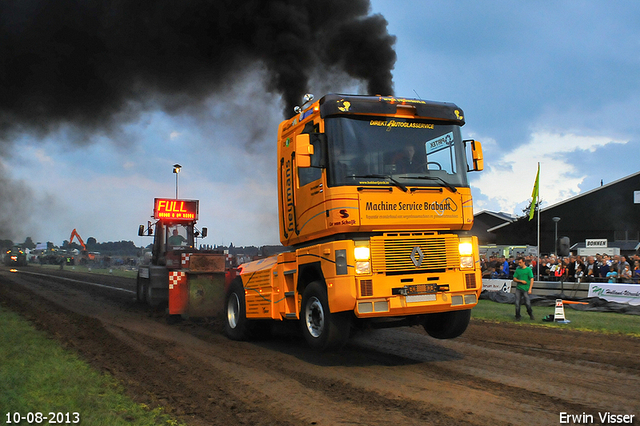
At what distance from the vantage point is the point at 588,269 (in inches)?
707

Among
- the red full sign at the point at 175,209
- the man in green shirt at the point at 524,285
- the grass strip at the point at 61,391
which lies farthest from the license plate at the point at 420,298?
the red full sign at the point at 175,209

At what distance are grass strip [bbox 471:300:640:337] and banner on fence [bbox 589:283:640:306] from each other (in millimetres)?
765

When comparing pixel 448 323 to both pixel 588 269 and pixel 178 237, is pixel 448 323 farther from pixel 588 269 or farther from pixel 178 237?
pixel 588 269

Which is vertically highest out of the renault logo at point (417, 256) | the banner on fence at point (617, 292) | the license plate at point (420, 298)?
the renault logo at point (417, 256)

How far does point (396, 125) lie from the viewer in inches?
299

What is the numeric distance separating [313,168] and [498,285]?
13.7m

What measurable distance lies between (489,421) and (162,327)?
329 inches

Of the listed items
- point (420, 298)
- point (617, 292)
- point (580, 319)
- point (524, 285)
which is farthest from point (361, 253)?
point (617, 292)

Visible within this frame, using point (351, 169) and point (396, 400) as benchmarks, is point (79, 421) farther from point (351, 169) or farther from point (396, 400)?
point (351, 169)

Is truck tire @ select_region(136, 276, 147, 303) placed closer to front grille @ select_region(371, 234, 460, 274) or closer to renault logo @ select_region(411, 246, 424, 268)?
front grille @ select_region(371, 234, 460, 274)

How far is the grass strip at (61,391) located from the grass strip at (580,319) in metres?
9.16

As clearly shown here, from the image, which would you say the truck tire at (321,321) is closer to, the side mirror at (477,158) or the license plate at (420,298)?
the license plate at (420,298)

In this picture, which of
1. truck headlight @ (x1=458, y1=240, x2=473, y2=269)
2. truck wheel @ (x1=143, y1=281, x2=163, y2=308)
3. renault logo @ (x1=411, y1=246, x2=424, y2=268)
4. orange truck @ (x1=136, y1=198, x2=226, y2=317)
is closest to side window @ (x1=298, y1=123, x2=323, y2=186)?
renault logo @ (x1=411, y1=246, x2=424, y2=268)

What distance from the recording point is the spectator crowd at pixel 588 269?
16.5 metres
